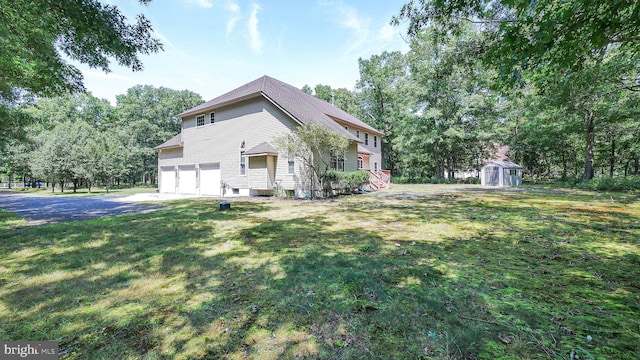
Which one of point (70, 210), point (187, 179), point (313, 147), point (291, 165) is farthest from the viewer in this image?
point (187, 179)

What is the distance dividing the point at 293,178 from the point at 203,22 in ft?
28.3

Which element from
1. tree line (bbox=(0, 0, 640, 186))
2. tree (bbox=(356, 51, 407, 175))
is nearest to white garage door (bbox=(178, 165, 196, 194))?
tree line (bbox=(0, 0, 640, 186))

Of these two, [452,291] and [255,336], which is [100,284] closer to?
[255,336]

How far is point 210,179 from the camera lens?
18484 millimetres

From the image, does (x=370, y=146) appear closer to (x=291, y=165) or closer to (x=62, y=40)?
(x=291, y=165)

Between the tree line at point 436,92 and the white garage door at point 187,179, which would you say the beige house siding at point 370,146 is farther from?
the white garage door at point 187,179

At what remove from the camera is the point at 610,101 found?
15336 mm

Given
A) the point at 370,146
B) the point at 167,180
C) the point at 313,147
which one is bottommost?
the point at 167,180

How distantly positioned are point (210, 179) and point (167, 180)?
20.0ft

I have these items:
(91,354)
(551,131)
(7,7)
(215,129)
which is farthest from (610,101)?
(7,7)

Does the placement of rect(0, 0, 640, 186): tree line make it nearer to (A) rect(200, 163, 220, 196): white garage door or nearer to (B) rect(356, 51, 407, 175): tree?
(B) rect(356, 51, 407, 175): tree

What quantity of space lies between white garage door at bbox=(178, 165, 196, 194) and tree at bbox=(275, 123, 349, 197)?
916cm

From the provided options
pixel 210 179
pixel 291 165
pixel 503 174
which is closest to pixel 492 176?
pixel 503 174

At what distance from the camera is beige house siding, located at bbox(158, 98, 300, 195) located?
15438 millimetres
